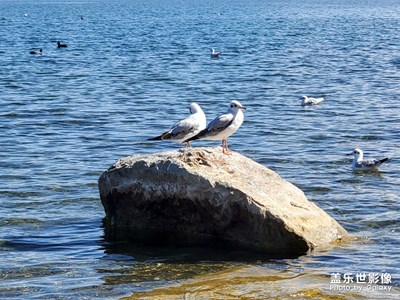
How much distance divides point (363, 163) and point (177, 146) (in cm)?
448

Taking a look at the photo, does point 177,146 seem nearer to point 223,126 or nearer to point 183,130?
point 183,130

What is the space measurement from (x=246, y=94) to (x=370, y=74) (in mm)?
7343

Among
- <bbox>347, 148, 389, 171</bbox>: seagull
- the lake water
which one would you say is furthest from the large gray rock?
<bbox>347, 148, 389, 171</bbox>: seagull

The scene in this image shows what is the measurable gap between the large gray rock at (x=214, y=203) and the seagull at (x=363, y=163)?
4648 millimetres

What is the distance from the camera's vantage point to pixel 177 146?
62.3ft

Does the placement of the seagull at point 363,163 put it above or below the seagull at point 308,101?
below

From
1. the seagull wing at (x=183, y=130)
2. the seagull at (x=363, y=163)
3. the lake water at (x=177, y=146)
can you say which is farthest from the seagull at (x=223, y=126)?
the seagull at (x=363, y=163)

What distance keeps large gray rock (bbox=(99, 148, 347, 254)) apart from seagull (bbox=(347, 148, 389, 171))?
15.2 ft

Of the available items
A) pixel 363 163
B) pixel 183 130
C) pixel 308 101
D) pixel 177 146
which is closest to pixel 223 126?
pixel 183 130

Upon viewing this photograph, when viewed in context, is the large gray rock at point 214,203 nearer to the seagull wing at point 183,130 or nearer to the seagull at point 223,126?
the seagull at point 223,126

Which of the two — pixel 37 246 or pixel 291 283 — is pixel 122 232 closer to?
pixel 37 246

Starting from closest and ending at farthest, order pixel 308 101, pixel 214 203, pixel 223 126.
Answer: pixel 214 203 → pixel 223 126 → pixel 308 101

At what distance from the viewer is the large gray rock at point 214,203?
10922 millimetres

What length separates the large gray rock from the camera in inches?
430
